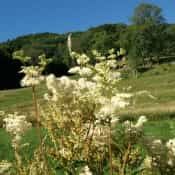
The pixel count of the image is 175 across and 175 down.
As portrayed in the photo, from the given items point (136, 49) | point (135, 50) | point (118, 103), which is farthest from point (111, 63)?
point (136, 49)

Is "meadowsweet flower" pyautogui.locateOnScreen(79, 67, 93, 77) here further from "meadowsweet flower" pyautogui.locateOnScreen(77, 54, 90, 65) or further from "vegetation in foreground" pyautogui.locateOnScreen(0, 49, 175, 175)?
"meadowsweet flower" pyautogui.locateOnScreen(77, 54, 90, 65)

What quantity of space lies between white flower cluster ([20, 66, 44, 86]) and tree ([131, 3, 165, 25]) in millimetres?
157363

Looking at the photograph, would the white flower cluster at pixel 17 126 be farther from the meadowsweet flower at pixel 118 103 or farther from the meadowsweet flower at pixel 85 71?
the meadowsweet flower at pixel 118 103

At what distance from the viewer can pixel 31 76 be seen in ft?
14.7

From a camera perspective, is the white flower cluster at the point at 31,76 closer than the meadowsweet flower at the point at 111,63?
Yes

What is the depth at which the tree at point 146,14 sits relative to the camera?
162m

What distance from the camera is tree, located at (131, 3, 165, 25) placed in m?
162

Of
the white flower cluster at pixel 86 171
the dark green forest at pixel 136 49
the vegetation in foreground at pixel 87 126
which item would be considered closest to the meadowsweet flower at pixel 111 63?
the vegetation in foreground at pixel 87 126

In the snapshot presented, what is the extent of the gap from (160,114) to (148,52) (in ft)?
345

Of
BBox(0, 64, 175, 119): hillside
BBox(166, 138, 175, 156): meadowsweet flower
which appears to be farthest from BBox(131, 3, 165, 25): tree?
BBox(166, 138, 175, 156): meadowsweet flower

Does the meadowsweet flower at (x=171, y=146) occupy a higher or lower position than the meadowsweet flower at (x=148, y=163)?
higher

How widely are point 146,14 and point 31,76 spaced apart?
6515 inches

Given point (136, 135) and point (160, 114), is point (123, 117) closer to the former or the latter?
point (160, 114)

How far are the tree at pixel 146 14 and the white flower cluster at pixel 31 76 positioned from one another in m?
157
